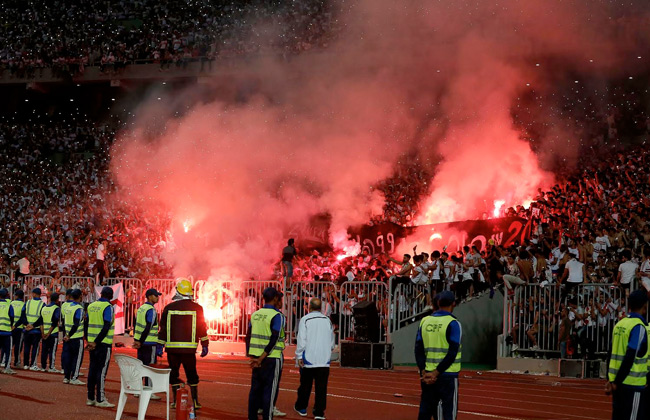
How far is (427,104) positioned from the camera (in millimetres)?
27594

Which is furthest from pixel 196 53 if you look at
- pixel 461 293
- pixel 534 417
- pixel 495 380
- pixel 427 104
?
pixel 534 417

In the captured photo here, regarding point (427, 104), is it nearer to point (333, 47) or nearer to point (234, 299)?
point (333, 47)

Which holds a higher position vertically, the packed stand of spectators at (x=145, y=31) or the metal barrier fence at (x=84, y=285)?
the packed stand of spectators at (x=145, y=31)

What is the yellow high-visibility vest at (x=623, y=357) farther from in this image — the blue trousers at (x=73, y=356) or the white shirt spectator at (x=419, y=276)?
the white shirt spectator at (x=419, y=276)

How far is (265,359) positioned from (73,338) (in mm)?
4692

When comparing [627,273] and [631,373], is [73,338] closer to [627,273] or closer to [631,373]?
[631,373]

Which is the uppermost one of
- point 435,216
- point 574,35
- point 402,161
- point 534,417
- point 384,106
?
point 574,35

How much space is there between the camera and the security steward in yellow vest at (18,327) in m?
14.7

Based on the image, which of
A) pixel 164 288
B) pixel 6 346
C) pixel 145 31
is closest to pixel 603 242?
pixel 164 288

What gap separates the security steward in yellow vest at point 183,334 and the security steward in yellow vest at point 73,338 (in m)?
2.99

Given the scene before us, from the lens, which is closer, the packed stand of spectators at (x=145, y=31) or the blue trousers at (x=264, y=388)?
the blue trousers at (x=264, y=388)

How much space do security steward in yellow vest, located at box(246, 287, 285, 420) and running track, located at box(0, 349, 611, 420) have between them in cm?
127

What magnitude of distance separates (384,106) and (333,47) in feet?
7.92

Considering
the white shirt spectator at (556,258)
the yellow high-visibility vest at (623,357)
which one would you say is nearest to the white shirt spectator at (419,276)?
the white shirt spectator at (556,258)
